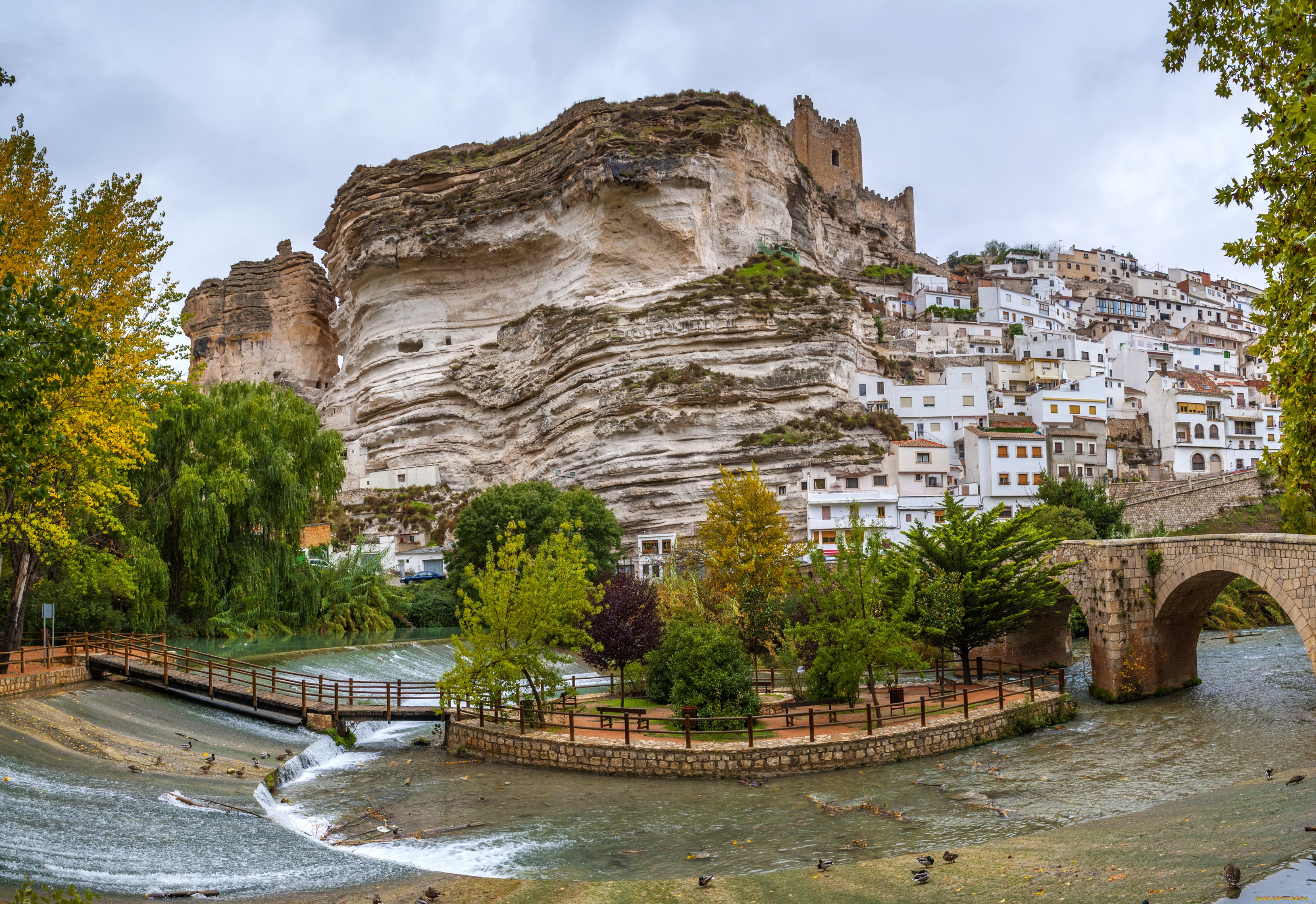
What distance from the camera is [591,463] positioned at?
5347 cm

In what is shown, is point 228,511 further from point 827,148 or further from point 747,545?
point 827,148

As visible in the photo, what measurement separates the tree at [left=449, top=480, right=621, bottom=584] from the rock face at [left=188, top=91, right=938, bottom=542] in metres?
5.84

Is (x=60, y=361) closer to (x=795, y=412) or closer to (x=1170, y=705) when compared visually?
(x=1170, y=705)

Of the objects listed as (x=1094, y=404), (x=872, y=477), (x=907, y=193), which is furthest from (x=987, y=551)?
(x=907, y=193)

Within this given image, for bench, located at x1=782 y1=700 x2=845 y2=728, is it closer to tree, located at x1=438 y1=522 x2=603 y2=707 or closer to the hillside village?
tree, located at x1=438 y1=522 x2=603 y2=707

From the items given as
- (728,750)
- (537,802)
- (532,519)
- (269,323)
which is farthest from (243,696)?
(269,323)

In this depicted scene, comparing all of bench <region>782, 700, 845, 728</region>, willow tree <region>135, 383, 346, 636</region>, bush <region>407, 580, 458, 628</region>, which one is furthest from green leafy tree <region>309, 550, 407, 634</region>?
bench <region>782, 700, 845, 728</region>

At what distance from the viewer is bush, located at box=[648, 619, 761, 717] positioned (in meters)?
19.5

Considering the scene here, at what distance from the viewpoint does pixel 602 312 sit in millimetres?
59750

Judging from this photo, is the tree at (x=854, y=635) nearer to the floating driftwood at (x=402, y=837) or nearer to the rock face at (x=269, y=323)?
the floating driftwood at (x=402, y=837)

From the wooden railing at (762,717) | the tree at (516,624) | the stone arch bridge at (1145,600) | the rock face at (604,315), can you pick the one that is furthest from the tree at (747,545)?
the rock face at (604,315)

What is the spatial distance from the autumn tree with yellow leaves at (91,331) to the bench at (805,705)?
618 inches

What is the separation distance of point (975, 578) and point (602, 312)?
38.9 metres

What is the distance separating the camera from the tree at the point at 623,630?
81.0 feet
